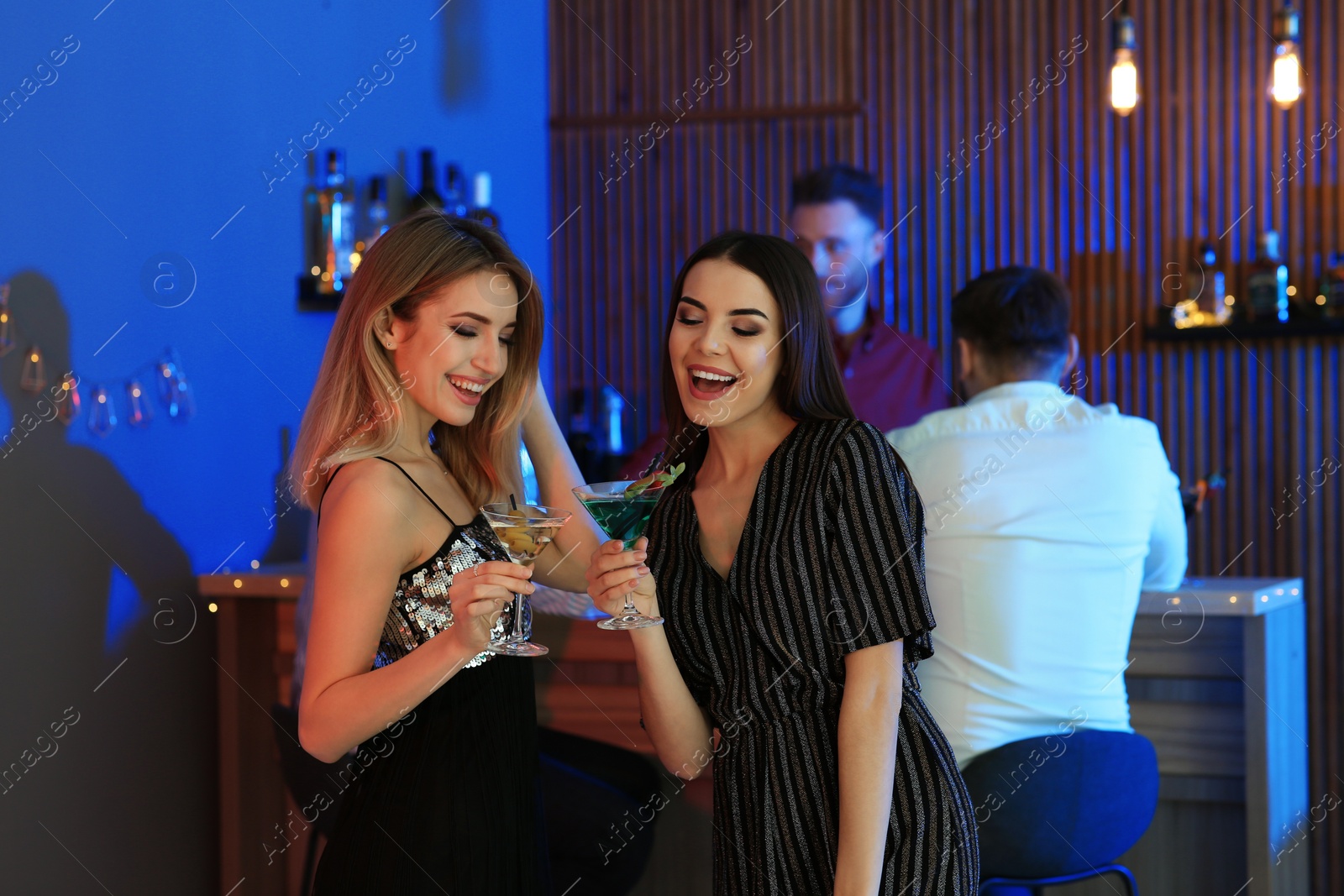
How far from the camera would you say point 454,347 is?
173 centimetres

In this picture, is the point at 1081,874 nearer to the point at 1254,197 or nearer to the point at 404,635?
the point at 404,635

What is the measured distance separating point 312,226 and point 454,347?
5.47 ft

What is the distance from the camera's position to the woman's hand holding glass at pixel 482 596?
1.47 metres

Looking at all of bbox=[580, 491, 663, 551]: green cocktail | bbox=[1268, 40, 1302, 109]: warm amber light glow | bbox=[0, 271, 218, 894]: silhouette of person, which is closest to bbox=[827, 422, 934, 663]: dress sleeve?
bbox=[580, 491, 663, 551]: green cocktail

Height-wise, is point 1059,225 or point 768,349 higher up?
point 1059,225

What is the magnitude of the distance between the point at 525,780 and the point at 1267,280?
3.36 m

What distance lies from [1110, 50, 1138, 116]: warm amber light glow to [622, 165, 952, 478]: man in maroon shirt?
2.52ft

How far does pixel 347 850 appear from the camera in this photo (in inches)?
64.7

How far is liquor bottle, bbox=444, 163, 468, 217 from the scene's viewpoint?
3.74m

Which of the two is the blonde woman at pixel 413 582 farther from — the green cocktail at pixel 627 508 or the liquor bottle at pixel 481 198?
the liquor bottle at pixel 481 198

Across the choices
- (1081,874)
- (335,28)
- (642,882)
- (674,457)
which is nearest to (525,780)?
(674,457)

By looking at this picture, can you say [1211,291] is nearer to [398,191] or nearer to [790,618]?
[398,191]

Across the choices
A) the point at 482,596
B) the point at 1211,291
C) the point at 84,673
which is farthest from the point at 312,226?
the point at 1211,291

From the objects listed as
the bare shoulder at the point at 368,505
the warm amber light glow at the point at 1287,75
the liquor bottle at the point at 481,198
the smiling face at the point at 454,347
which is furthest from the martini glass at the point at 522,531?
the warm amber light glow at the point at 1287,75
